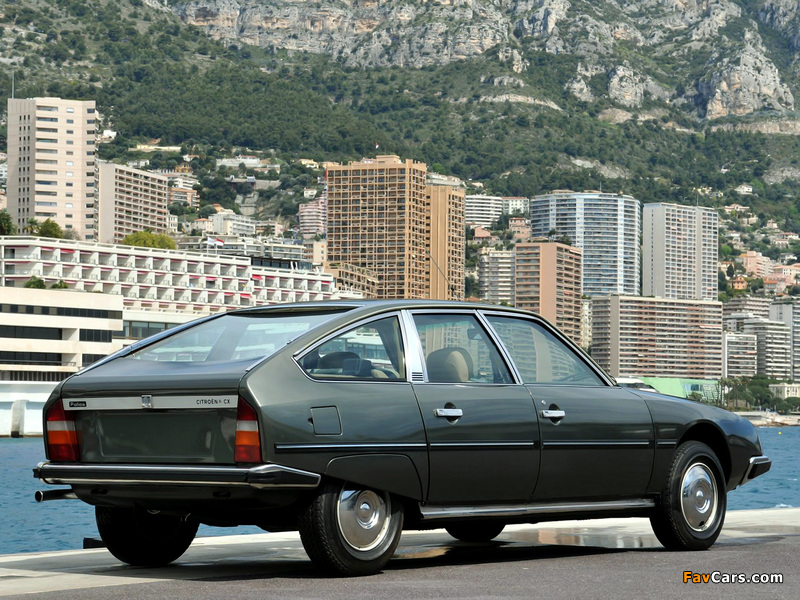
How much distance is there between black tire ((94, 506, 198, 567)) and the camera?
330 inches

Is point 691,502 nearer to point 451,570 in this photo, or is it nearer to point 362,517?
point 451,570

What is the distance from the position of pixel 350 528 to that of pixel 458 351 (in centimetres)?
140

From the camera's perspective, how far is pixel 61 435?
25.8 ft

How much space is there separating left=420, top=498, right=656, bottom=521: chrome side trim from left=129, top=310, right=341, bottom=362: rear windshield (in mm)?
1253

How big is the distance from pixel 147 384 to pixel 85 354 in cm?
10551

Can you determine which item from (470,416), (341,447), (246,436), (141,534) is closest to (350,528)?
(341,447)

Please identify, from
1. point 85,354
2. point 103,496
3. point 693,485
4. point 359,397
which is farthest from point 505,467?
point 85,354

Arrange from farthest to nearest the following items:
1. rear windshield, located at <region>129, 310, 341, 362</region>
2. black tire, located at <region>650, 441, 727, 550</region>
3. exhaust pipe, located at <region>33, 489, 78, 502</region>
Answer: black tire, located at <region>650, 441, 727, 550</region>, rear windshield, located at <region>129, 310, 341, 362</region>, exhaust pipe, located at <region>33, 489, 78, 502</region>

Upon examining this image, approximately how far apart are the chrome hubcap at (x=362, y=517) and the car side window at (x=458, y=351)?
2.73ft

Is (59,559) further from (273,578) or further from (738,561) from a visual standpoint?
(738,561)

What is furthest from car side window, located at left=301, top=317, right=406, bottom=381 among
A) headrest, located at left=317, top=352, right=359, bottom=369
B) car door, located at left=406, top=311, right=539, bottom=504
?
car door, located at left=406, top=311, right=539, bottom=504

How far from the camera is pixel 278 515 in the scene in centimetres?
754

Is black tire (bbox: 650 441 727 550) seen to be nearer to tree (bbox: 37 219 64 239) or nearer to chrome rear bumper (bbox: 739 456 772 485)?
Result: chrome rear bumper (bbox: 739 456 772 485)

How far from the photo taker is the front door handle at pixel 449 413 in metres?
7.90
